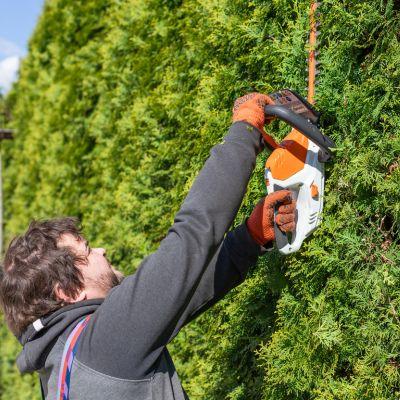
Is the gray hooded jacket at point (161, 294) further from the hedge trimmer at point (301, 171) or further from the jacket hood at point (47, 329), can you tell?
the hedge trimmer at point (301, 171)

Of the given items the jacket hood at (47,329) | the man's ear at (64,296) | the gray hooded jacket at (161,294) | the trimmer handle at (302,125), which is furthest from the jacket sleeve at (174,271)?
the man's ear at (64,296)

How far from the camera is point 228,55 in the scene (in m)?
3.07

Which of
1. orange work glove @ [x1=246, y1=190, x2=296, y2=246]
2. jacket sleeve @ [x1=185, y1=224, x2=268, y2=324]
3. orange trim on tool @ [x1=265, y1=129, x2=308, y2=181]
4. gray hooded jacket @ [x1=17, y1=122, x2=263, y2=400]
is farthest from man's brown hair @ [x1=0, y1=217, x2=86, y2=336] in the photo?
orange trim on tool @ [x1=265, y1=129, x2=308, y2=181]

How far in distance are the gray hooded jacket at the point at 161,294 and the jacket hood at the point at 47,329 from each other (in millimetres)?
106

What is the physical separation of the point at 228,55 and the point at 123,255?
184 cm

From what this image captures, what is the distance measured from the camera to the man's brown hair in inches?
86.5

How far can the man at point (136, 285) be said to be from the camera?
183 cm

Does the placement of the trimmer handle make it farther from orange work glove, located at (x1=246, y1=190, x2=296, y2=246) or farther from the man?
orange work glove, located at (x1=246, y1=190, x2=296, y2=246)

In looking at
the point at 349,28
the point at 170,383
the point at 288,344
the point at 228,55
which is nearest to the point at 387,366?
the point at 288,344

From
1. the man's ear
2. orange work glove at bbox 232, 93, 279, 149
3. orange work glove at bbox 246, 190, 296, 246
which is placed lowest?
the man's ear

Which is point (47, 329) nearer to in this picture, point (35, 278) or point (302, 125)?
point (35, 278)

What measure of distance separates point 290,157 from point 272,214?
0.67ft

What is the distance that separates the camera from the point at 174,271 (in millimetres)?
1812

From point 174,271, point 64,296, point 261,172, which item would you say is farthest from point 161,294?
point 261,172
